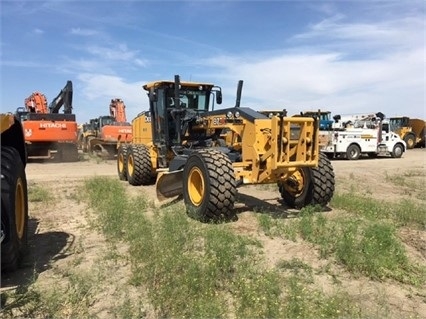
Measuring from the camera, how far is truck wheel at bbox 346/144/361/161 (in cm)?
2195

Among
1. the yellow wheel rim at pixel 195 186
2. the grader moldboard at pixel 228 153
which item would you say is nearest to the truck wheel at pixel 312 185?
the grader moldboard at pixel 228 153

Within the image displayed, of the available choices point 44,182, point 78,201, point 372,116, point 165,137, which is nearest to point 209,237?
point 78,201

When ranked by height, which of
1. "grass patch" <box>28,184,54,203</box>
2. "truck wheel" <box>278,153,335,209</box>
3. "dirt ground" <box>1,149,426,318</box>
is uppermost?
"truck wheel" <box>278,153,335,209</box>

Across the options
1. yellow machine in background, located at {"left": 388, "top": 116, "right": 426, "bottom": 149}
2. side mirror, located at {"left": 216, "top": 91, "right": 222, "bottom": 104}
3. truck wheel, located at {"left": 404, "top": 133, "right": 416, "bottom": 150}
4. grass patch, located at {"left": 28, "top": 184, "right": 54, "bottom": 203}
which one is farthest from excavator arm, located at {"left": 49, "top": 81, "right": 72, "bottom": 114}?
truck wheel, located at {"left": 404, "top": 133, "right": 416, "bottom": 150}

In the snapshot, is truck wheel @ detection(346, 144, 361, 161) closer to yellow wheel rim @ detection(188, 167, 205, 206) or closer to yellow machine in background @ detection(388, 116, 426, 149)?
yellow machine in background @ detection(388, 116, 426, 149)

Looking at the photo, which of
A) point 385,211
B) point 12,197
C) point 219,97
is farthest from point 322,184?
point 12,197

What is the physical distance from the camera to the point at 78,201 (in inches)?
356

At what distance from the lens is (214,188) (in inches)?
258

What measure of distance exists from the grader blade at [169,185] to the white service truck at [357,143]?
14.2 m

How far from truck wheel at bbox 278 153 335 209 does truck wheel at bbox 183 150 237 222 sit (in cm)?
137

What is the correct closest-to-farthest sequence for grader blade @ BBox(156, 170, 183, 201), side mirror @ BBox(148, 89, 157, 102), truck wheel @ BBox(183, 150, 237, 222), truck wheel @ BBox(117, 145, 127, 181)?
1. truck wheel @ BBox(183, 150, 237, 222)
2. grader blade @ BBox(156, 170, 183, 201)
3. side mirror @ BBox(148, 89, 157, 102)
4. truck wheel @ BBox(117, 145, 127, 181)

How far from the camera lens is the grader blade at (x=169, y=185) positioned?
27.2 ft

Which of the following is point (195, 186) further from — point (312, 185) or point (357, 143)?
point (357, 143)

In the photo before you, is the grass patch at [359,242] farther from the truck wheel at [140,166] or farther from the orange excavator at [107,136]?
the orange excavator at [107,136]
